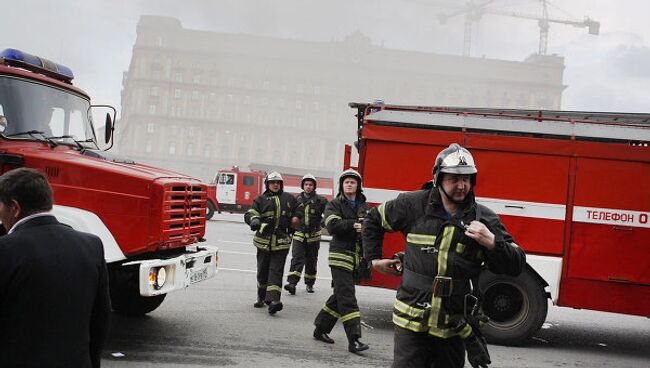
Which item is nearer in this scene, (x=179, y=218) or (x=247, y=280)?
(x=179, y=218)

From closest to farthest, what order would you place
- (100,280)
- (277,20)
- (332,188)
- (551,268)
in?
(100,280) < (551,268) < (332,188) < (277,20)

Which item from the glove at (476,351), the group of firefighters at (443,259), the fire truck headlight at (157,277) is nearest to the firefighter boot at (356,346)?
the fire truck headlight at (157,277)

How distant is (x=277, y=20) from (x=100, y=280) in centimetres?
10002

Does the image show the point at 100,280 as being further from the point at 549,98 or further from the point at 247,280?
the point at 549,98

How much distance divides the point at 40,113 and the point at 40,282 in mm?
3789

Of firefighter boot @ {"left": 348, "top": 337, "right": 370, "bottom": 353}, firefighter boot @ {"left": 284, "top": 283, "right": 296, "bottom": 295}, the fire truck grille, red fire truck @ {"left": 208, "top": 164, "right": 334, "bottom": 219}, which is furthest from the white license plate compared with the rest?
red fire truck @ {"left": 208, "top": 164, "right": 334, "bottom": 219}

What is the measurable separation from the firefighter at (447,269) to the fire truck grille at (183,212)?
2596 mm

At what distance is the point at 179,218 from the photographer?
19.0ft

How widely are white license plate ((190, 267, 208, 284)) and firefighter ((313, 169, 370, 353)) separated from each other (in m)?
1.21

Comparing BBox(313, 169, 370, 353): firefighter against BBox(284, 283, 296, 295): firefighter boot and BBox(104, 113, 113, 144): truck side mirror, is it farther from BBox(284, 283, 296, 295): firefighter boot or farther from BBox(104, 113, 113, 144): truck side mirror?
BBox(284, 283, 296, 295): firefighter boot

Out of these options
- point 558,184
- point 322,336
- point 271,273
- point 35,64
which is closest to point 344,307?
point 322,336

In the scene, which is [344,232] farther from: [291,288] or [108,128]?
[291,288]

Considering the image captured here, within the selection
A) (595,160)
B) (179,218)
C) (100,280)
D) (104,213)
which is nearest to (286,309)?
(179,218)

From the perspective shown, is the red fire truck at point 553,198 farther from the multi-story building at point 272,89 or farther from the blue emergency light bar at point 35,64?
the multi-story building at point 272,89
